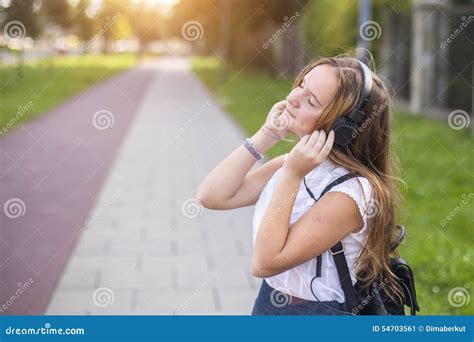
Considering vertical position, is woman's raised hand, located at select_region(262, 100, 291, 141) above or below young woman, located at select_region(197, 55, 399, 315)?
above

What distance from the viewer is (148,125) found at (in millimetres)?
15203

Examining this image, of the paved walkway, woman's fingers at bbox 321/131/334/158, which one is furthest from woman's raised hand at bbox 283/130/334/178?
the paved walkway

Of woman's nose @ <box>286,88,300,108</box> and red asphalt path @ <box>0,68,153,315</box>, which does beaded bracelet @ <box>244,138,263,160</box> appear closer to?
woman's nose @ <box>286,88,300,108</box>

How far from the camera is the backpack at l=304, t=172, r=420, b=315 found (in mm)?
2176

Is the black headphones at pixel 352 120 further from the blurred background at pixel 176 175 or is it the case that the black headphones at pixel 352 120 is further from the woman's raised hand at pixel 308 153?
the blurred background at pixel 176 175

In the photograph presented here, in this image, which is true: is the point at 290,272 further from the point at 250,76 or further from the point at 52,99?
the point at 250,76

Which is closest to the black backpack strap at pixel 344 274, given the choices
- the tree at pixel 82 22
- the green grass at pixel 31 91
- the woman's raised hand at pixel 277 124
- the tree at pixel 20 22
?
the woman's raised hand at pixel 277 124

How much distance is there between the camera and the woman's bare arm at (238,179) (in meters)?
2.44

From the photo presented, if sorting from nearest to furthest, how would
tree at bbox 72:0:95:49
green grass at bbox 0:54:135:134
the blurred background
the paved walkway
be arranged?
the paved walkway < the blurred background < green grass at bbox 0:54:135:134 < tree at bbox 72:0:95:49

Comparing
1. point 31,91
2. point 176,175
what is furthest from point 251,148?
point 31,91

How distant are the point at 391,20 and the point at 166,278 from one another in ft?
47.2

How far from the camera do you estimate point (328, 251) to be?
7.17ft

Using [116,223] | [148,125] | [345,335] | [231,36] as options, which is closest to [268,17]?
[231,36]

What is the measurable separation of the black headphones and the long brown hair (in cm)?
1
